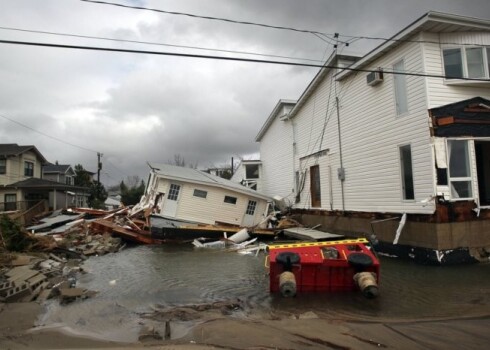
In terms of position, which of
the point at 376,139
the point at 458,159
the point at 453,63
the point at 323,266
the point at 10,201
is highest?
the point at 453,63

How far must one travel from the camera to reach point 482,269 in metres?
10.5

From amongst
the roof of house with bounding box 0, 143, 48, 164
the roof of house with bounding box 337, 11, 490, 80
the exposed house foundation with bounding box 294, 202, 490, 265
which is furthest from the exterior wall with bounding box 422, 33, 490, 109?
the roof of house with bounding box 0, 143, 48, 164

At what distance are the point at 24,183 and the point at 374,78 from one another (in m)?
34.7

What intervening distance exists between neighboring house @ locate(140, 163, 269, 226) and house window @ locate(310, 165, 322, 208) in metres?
3.77

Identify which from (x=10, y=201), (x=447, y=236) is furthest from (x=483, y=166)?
(x=10, y=201)

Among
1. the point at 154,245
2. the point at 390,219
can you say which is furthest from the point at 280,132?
the point at 390,219

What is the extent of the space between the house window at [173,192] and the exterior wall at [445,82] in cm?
1359

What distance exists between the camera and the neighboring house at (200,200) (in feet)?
69.4

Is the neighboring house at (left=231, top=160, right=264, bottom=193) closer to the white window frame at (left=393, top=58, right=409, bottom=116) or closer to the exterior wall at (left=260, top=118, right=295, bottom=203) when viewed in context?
the exterior wall at (left=260, top=118, right=295, bottom=203)

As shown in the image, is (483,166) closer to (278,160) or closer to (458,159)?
(458,159)

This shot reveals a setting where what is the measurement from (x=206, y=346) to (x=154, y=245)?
14.5 meters

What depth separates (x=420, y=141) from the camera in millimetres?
12156

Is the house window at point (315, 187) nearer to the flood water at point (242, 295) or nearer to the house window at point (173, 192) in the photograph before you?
the flood water at point (242, 295)

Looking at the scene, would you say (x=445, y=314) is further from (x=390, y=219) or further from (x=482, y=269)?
(x=390, y=219)
